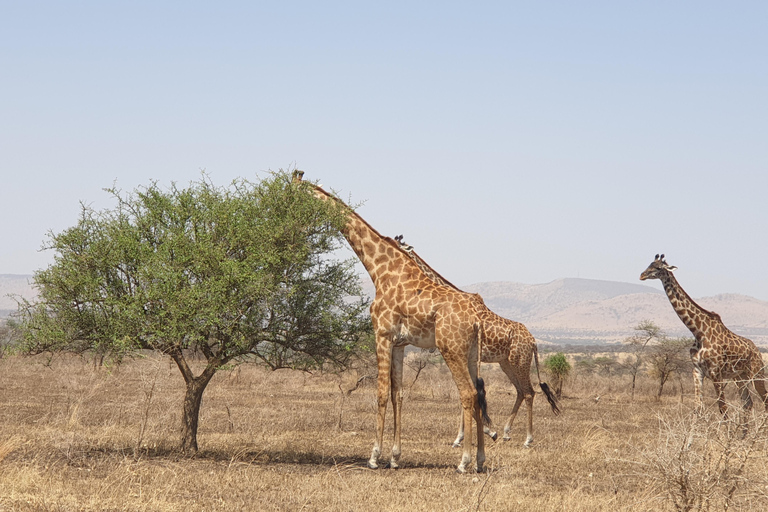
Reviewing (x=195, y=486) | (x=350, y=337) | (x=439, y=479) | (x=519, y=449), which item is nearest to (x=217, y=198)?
(x=350, y=337)

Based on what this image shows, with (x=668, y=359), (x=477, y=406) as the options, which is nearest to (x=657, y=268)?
(x=477, y=406)

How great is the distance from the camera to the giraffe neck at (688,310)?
17094 millimetres

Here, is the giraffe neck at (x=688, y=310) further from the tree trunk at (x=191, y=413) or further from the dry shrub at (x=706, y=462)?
the tree trunk at (x=191, y=413)

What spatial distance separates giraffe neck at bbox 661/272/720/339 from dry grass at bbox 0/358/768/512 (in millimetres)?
1905

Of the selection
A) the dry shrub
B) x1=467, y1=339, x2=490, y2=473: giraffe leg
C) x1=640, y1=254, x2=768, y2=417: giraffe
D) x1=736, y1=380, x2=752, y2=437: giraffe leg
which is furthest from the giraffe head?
the dry shrub

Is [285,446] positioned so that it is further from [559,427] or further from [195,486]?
[559,427]

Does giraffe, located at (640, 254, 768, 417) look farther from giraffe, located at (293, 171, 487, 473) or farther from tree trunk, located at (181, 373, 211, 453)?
tree trunk, located at (181, 373, 211, 453)

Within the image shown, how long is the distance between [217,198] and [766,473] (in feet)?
31.0

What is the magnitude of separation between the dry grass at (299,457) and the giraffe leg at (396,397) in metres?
0.44

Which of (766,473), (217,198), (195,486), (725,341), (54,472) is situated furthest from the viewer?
(725,341)

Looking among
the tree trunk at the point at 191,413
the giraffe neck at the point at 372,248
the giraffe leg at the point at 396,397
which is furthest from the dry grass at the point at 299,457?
the giraffe neck at the point at 372,248

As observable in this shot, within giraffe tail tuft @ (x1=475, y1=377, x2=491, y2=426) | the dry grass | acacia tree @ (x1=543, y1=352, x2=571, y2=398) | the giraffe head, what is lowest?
the dry grass

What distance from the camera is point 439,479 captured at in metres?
12.2

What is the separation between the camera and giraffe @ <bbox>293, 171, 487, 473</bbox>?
43.1ft
